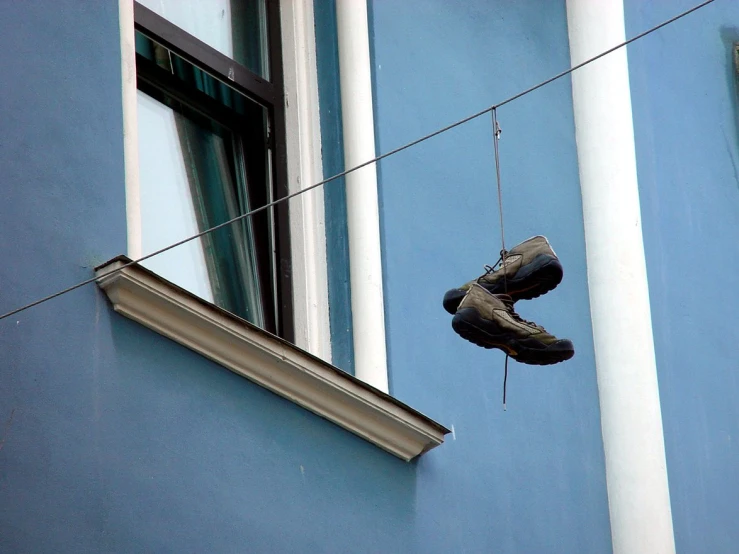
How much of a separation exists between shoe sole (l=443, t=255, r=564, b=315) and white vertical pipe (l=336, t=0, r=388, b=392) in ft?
2.22

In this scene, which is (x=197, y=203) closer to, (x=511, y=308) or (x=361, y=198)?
(x=361, y=198)

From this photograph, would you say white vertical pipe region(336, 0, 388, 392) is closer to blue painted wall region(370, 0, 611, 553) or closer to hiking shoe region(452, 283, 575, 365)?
blue painted wall region(370, 0, 611, 553)

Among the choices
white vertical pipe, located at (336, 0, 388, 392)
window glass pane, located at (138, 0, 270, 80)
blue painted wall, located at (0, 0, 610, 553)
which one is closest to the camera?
blue painted wall, located at (0, 0, 610, 553)

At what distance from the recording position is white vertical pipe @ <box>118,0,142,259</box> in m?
5.51

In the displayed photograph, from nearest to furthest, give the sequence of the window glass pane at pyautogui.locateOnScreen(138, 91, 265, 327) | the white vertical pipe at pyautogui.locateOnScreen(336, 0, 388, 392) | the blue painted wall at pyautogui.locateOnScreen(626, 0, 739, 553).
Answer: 1. the window glass pane at pyautogui.locateOnScreen(138, 91, 265, 327)
2. the white vertical pipe at pyautogui.locateOnScreen(336, 0, 388, 392)
3. the blue painted wall at pyautogui.locateOnScreen(626, 0, 739, 553)

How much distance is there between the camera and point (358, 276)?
6445 millimetres

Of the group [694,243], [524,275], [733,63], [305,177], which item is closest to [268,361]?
[524,275]

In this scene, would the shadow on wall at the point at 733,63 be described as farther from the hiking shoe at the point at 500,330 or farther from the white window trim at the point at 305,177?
the hiking shoe at the point at 500,330

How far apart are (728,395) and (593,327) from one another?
817 millimetres

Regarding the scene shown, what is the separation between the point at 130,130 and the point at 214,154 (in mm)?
933

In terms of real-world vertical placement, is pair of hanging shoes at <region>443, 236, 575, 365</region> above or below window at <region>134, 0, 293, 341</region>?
below

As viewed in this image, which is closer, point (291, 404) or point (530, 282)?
point (530, 282)

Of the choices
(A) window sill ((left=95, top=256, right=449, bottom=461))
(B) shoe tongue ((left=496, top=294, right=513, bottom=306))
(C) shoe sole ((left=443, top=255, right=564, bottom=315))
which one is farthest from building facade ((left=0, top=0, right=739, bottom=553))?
(B) shoe tongue ((left=496, top=294, right=513, bottom=306))

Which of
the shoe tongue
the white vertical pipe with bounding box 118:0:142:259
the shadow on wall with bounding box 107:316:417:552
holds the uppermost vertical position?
the white vertical pipe with bounding box 118:0:142:259
